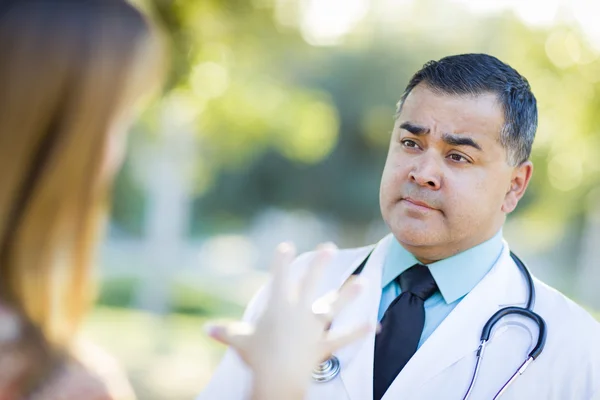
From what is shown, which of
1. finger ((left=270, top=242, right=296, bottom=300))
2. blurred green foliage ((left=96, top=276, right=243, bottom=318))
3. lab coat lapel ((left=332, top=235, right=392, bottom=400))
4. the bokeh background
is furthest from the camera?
blurred green foliage ((left=96, top=276, right=243, bottom=318))

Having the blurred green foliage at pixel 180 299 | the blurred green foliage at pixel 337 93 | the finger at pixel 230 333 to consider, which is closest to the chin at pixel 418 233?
the finger at pixel 230 333

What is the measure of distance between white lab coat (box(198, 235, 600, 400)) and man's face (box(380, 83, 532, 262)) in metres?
0.16

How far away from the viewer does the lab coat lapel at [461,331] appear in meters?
1.91

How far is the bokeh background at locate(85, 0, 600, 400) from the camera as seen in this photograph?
6652 millimetres

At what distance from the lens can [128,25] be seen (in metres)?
1.17

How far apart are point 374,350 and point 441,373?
0.20 meters

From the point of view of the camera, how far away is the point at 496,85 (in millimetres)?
2033

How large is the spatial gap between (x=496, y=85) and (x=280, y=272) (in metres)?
1.06

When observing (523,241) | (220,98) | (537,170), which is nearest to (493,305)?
(220,98)

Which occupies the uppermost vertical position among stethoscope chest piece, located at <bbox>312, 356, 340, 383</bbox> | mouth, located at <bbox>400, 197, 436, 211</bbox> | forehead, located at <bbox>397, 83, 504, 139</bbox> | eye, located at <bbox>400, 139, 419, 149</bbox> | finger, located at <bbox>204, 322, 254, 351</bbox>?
forehead, located at <bbox>397, 83, 504, 139</bbox>

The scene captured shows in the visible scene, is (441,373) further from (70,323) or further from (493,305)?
(70,323)

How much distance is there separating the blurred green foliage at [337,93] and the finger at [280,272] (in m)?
3.66

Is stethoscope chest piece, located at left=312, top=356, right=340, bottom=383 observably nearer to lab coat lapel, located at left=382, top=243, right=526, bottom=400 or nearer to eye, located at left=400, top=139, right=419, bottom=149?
lab coat lapel, located at left=382, top=243, right=526, bottom=400

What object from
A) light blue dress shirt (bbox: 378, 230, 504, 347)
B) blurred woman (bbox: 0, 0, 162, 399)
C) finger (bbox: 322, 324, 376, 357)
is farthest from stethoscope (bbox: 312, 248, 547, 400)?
blurred woman (bbox: 0, 0, 162, 399)
